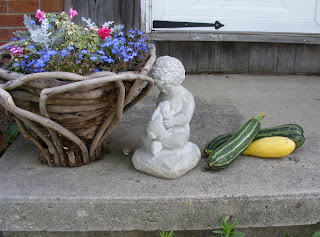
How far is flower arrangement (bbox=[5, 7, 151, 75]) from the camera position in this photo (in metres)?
1.92

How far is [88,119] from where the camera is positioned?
199cm

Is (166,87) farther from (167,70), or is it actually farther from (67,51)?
(67,51)

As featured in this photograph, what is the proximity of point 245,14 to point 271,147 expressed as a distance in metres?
2.01

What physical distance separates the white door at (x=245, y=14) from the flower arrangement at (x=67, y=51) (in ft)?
5.65

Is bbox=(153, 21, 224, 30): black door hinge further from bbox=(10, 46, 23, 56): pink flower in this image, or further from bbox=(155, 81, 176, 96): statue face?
bbox=(10, 46, 23, 56): pink flower

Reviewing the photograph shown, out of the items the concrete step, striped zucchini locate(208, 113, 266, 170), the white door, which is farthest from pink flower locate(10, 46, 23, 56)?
the white door

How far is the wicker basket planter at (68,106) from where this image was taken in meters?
1.77

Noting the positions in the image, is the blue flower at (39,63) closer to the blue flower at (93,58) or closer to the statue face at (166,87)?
the blue flower at (93,58)

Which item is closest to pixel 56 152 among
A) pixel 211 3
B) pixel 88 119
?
pixel 88 119

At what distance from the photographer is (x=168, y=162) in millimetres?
2006

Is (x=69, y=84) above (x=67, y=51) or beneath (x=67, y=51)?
beneath

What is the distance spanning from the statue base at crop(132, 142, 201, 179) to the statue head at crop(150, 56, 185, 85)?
0.38 metres

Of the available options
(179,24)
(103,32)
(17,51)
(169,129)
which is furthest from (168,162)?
(179,24)

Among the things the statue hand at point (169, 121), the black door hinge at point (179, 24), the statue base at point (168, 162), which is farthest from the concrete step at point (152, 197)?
the black door hinge at point (179, 24)
